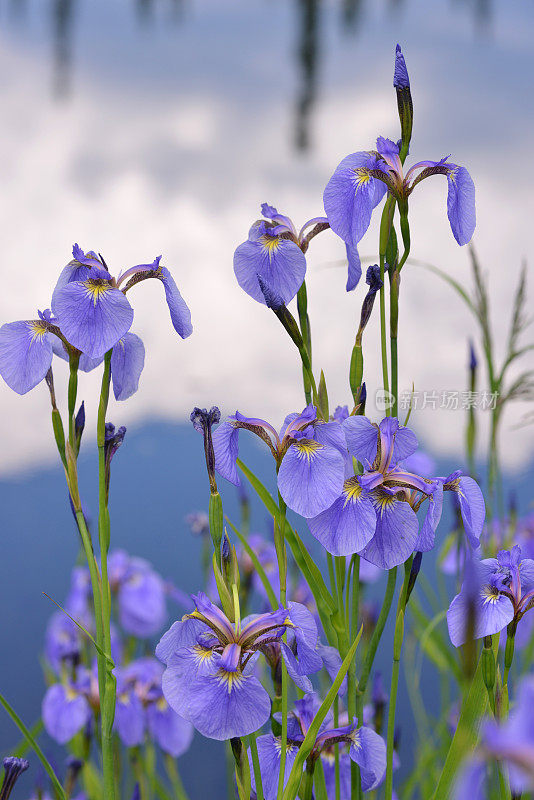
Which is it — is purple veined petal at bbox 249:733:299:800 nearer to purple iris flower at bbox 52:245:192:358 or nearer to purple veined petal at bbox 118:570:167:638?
purple iris flower at bbox 52:245:192:358

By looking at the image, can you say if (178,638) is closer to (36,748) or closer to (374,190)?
(36,748)

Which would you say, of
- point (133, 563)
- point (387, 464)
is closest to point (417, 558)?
point (387, 464)

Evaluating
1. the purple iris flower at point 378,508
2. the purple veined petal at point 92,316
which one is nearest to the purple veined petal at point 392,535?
the purple iris flower at point 378,508

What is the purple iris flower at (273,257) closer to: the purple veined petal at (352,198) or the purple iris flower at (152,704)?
the purple veined petal at (352,198)

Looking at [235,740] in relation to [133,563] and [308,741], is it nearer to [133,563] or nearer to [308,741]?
[308,741]

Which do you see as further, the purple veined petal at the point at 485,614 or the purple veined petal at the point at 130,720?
the purple veined petal at the point at 130,720

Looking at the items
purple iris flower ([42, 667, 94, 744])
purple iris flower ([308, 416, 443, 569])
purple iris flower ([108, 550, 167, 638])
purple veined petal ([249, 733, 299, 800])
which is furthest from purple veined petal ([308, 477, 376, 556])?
purple iris flower ([108, 550, 167, 638])

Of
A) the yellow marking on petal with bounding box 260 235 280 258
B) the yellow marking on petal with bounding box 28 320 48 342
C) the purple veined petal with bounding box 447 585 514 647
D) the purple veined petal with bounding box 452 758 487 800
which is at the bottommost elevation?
the purple veined petal with bounding box 447 585 514 647
